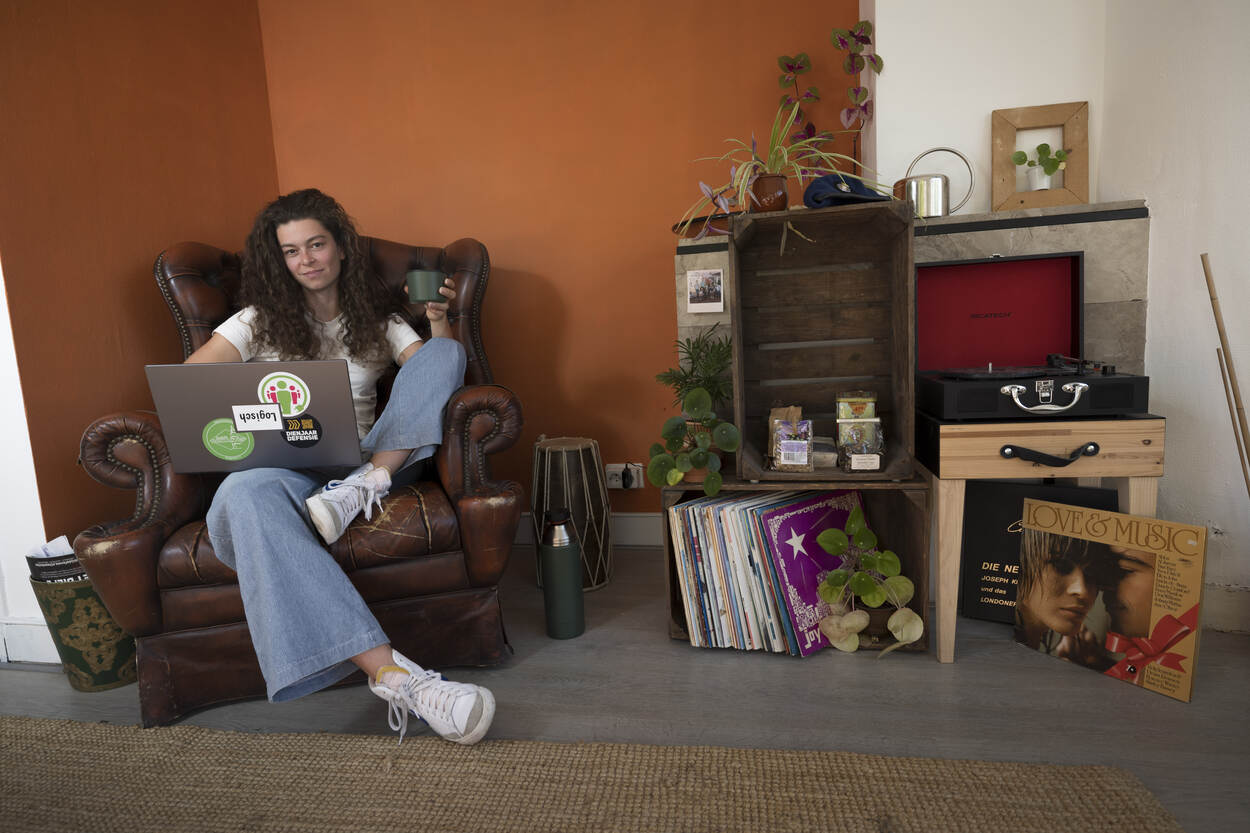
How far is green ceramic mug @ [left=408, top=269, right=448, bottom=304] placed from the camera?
173 cm

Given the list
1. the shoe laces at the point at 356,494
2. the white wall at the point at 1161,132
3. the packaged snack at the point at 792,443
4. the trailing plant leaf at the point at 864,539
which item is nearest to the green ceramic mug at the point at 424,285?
the shoe laces at the point at 356,494

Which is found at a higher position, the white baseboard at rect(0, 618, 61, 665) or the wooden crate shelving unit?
the wooden crate shelving unit

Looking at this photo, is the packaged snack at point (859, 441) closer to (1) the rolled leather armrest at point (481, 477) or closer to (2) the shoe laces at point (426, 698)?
(1) the rolled leather armrest at point (481, 477)

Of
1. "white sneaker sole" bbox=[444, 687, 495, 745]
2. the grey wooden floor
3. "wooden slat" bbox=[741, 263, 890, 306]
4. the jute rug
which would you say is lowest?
the grey wooden floor

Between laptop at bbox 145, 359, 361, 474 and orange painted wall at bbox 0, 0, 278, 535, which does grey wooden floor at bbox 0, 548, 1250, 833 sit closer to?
laptop at bbox 145, 359, 361, 474

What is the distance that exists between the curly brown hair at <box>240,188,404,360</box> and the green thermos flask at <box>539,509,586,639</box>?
2.42ft

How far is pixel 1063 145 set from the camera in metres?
1.91

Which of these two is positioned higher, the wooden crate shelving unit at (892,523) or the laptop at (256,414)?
the laptop at (256,414)

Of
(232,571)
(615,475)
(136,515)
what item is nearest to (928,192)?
(615,475)

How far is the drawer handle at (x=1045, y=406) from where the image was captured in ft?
5.07

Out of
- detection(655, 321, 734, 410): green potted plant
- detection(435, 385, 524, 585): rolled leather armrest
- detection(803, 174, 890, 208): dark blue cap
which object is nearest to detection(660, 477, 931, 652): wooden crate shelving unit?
detection(655, 321, 734, 410): green potted plant

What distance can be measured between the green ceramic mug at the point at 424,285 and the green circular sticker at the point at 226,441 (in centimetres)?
52

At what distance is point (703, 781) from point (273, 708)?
41.1 inches

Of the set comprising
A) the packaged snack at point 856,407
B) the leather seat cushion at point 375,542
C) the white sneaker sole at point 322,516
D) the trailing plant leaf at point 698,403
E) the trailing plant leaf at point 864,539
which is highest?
the trailing plant leaf at point 698,403
